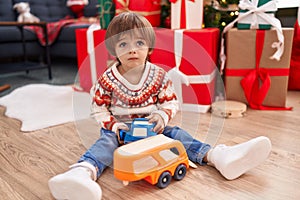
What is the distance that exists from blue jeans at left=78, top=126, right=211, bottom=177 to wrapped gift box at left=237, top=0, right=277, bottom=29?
0.60m

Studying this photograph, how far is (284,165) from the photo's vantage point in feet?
2.34

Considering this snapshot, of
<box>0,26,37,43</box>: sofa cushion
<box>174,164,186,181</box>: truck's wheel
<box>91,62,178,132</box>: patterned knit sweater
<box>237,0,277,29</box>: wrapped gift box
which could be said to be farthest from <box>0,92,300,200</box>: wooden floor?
<box>0,26,37,43</box>: sofa cushion

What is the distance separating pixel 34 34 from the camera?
218 cm

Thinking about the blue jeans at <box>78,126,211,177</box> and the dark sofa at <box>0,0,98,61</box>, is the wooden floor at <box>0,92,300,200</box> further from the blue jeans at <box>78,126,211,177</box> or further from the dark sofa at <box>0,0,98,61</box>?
the dark sofa at <box>0,0,98,61</box>

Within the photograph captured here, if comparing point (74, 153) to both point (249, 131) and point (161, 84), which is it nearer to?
point (161, 84)

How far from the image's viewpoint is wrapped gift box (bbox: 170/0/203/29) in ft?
3.68

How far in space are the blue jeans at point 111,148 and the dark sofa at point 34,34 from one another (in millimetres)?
1616

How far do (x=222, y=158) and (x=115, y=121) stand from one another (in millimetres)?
257

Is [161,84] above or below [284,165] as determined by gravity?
above

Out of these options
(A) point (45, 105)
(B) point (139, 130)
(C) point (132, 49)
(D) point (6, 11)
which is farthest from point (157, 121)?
(D) point (6, 11)

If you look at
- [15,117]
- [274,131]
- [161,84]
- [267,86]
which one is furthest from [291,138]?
[15,117]

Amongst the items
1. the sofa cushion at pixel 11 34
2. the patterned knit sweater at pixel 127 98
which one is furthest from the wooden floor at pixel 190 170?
the sofa cushion at pixel 11 34

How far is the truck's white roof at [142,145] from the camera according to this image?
587 millimetres

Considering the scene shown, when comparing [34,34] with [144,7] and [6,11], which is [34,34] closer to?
[6,11]
